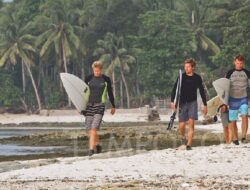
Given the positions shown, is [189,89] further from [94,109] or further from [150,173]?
[150,173]

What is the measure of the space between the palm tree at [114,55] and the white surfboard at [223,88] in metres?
51.1

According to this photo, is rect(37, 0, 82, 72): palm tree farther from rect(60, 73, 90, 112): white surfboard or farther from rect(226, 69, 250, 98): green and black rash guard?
rect(226, 69, 250, 98): green and black rash guard

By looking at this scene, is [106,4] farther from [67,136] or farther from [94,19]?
[67,136]

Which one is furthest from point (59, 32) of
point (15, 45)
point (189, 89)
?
point (189, 89)

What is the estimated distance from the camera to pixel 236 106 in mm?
12578

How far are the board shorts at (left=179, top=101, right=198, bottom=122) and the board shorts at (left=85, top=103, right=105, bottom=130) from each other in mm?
1404

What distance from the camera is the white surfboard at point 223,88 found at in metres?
12.3

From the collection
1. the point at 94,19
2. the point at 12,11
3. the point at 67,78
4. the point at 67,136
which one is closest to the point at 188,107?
the point at 67,78

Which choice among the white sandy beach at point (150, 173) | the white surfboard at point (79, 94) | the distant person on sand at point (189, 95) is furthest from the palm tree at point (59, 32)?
the white sandy beach at point (150, 173)

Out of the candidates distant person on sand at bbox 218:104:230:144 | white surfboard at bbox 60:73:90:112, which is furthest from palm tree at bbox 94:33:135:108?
white surfboard at bbox 60:73:90:112

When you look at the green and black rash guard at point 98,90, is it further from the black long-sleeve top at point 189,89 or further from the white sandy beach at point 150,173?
the black long-sleeve top at point 189,89

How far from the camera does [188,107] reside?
11938 mm

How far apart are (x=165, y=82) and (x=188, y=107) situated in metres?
50.8

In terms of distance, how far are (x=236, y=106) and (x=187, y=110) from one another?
3.78 feet
